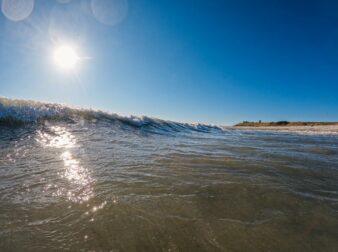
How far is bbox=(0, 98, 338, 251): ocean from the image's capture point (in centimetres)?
184

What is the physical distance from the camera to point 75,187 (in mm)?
2865

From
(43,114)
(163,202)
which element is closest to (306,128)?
→ (43,114)

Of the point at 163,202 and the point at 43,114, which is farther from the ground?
the point at 43,114

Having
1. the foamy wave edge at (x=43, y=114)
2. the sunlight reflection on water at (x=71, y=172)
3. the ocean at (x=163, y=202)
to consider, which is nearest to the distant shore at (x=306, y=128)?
the foamy wave edge at (x=43, y=114)

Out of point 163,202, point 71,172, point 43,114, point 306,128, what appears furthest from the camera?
point 306,128

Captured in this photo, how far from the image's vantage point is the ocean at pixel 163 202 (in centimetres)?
184

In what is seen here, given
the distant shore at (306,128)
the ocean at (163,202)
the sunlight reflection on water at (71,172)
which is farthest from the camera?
the distant shore at (306,128)

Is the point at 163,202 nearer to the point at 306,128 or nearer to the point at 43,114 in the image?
the point at 43,114

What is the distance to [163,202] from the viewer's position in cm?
248

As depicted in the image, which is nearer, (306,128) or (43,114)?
(43,114)

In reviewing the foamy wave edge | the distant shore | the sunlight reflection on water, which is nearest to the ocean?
the sunlight reflection on water

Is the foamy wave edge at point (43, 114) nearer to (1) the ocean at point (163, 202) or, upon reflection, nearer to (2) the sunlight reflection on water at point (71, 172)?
Result: (2) the sunlight reflection on water at point (71, 172)

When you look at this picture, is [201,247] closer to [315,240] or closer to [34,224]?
[315,240]

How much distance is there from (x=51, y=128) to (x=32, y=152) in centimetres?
305
